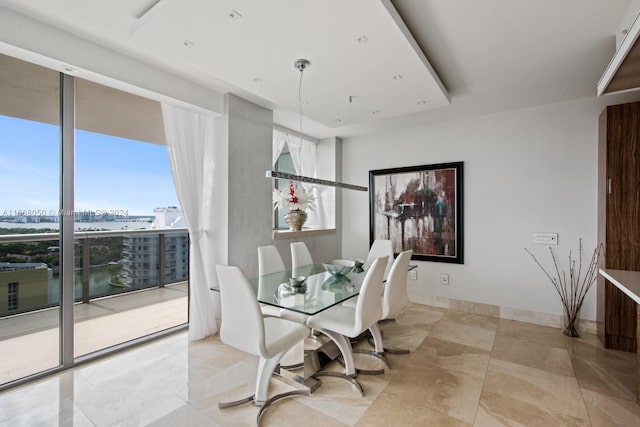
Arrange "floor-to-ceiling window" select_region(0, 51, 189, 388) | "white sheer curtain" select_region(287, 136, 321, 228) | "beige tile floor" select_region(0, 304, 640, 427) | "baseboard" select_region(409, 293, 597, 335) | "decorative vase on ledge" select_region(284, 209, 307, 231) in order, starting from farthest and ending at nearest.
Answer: "white sheer curtain" select_region(287, 136, 321, 228)
"decorative vase on ledge" select_region(284, 209, 307, 231)
"baseboard" select_region(409, 293, 597, 335)
"floor-to-ceiling window" select_region(0, 51, 189, 388)
"beige tile floor" select_region(0, 304, 640, 427)

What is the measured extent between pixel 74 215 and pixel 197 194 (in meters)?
1.04

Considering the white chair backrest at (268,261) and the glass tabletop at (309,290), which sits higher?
the white chair backrest at (268,261)

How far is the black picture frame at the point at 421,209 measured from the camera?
4059mm

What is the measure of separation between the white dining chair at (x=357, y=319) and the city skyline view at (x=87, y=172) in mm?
2190

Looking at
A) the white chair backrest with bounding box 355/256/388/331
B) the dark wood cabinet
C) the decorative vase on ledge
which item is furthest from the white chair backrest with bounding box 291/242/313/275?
the dark wood cabinet

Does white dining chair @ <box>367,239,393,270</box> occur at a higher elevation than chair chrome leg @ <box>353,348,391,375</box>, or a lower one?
higher

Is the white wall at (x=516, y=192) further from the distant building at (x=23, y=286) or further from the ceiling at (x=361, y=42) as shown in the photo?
the distant building at (x=23, y=286)

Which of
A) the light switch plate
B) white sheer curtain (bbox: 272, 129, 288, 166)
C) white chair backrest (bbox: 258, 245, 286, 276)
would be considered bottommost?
white chair backrest (bbox: 258, 245, 286, 276)

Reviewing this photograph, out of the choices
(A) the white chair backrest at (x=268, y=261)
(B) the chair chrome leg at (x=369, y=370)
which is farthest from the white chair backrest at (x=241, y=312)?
(A) the white chair backrest at (x=268, y=261)

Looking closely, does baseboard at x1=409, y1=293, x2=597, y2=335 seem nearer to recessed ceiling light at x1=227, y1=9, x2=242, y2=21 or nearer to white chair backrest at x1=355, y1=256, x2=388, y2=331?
white chair backrest at x1=355, y1=256, x2=388, y2=331

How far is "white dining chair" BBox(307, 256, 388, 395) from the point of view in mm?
2146

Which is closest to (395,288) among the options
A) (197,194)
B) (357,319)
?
(357,319)

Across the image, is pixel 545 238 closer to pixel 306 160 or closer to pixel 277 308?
pixel 277 308

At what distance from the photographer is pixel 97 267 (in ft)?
9.37
